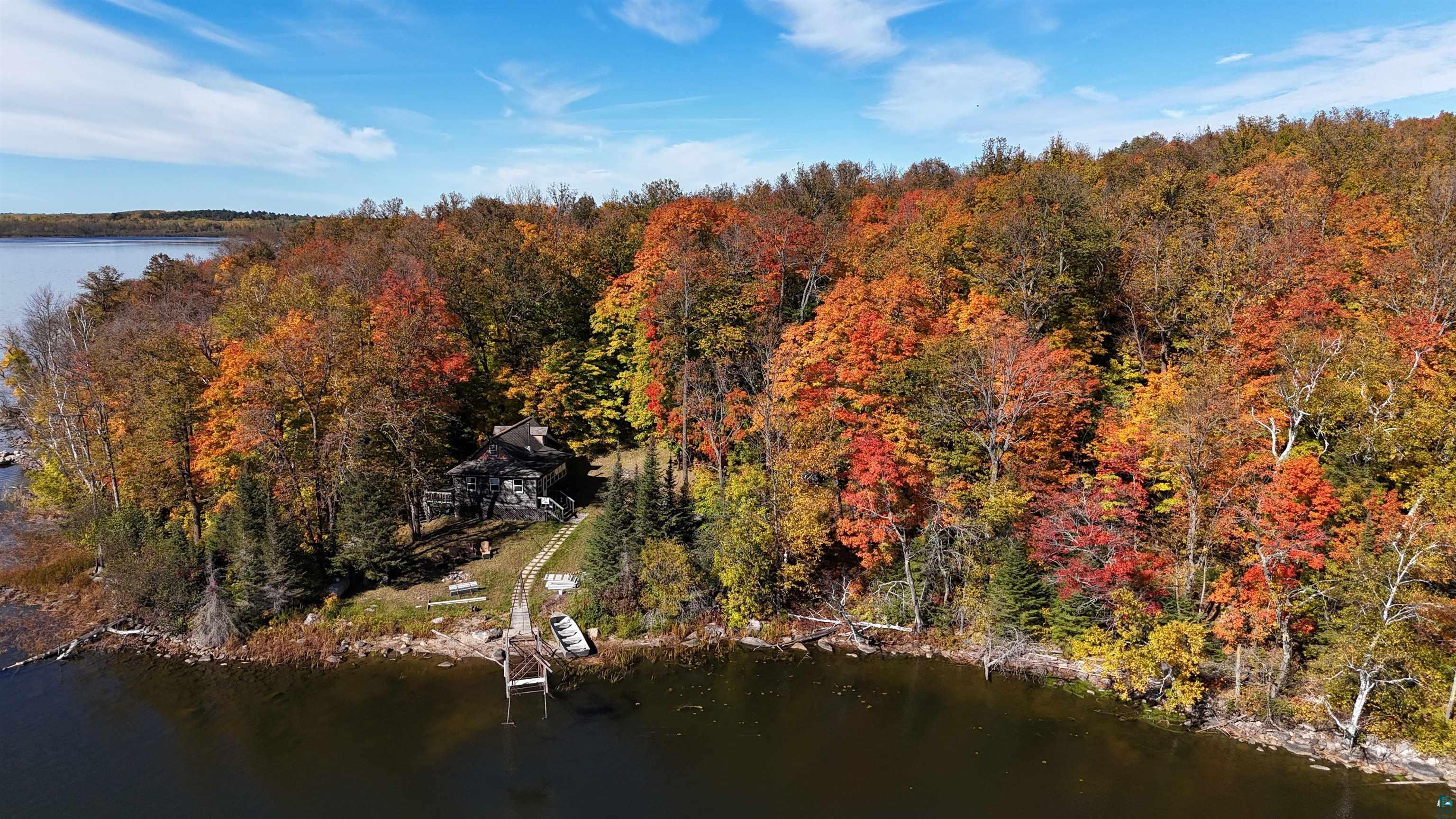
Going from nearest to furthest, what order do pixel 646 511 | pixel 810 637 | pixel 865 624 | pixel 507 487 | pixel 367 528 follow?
pixel 810 637, pixel 865 624, pixel 367 528, pixel 646 511, pixel 507 487

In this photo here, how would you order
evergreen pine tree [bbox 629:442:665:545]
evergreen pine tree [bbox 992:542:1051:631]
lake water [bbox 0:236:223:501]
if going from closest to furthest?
1. evergreen pine tree [bbox 992:542:1051:631]
2. evergreen pine tree [bbox 629:442:665:545]
3. lake water [bbox 0:236:223:501]

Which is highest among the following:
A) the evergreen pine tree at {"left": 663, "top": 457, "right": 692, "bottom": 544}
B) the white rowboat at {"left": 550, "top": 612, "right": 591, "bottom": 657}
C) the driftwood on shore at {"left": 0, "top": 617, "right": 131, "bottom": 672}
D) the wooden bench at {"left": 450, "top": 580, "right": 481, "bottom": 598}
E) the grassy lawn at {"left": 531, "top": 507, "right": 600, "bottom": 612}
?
the evergreen pine tree at {"left": 663, "top": 457, "right": 692, "bottom": 544}

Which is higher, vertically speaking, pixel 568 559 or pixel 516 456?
pixel 516 456

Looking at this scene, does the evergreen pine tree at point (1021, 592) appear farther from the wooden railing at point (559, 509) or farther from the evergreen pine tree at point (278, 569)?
the evergreen pine tree at point (278, 569)

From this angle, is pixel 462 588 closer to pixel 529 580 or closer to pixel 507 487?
pixel 529 580

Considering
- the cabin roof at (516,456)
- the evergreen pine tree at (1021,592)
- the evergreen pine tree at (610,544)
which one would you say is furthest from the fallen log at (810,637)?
the cabin roof at (516,456)

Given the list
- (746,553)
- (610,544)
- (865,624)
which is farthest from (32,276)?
(865,624)

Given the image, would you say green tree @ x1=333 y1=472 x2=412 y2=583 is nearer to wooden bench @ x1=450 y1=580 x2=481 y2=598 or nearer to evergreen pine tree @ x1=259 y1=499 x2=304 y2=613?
evergreen pine tree @ x1=259 y1=499 x2=304 y2=613

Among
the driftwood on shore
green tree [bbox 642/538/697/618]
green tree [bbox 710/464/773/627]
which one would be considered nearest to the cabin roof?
green tree [bbox 642/538/697/618]
